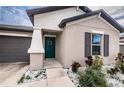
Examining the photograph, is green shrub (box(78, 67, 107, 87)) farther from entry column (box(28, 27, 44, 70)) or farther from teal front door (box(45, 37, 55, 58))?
teal front door (box(45, 37, 55, 58))

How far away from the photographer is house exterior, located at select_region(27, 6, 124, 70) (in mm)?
5902

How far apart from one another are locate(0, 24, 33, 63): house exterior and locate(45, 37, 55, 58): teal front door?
55.1 inches

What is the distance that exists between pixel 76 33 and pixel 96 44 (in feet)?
4.54

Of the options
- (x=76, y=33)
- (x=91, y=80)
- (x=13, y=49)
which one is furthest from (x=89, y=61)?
(x=13, y=49)

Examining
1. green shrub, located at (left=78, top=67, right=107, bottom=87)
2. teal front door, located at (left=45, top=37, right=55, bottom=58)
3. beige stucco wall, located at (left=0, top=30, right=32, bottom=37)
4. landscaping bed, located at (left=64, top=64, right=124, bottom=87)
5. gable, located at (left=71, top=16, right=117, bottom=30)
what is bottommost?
landscaping bed, located at (left=64, top=64, right=124, bottom=87)

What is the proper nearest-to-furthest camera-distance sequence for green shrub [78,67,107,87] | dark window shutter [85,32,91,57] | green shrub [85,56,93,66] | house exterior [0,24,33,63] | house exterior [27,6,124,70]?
green shrub [78,67,107,87] < green shrub [85,56,93,66] < house exterior [27,6,124,70] < dark window shutter [85,32,91,57] < house exterior [0,24,33,63]

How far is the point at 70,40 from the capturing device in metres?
5.95

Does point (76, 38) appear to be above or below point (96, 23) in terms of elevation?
below

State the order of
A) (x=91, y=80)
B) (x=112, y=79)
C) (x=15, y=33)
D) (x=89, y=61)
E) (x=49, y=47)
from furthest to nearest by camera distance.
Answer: (x=15, y=33)
(x=49, y=47)
(x=89, y=61)
(x=112, y=79)
(x=91, y=80)

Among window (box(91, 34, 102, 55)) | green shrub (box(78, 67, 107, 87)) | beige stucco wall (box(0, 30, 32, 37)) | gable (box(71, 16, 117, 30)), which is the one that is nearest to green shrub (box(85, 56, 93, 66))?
window (box(91, 34, 102, 55))

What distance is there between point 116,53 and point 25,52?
5.99 metres

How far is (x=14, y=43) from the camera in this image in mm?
8438

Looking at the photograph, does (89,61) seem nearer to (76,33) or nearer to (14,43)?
(76,33)
